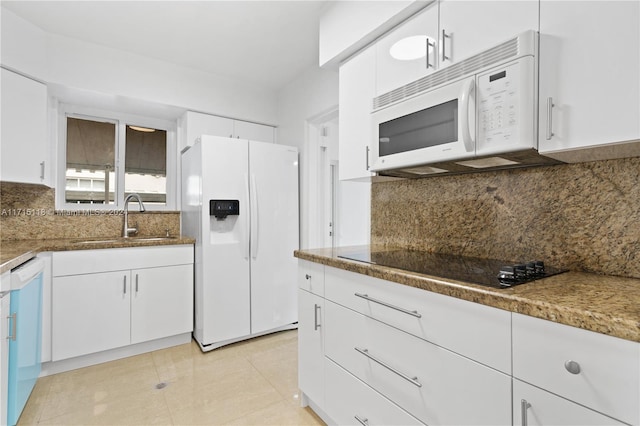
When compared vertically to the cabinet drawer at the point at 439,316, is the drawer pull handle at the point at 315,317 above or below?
below

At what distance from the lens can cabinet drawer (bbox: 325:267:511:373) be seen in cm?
92

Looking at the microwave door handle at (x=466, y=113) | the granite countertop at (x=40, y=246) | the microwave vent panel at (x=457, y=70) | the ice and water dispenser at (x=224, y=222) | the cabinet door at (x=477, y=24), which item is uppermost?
the cabinet door at (x=477, y=24)

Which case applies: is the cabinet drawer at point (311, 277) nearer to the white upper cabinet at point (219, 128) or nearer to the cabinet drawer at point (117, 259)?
the cabinet drawer at point (117, 259)

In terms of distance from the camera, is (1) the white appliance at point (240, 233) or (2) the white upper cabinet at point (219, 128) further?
(2) the white upper cabinet at point (219, 128)

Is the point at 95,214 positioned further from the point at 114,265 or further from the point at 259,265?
the point at 259,265

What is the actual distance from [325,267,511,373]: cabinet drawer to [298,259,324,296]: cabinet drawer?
219 millimetres

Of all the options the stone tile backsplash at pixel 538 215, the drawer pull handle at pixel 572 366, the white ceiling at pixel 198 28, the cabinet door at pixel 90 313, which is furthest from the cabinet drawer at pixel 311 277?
the white ceiling at pixel 198 28

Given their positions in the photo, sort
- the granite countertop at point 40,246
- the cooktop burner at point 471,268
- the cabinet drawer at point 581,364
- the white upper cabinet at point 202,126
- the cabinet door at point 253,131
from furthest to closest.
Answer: the cabinet door at point 253,131 → the white upper cabinet at point 202,126 → the granite countertop at point 40,246 → the cooktop burner at point 471,268 → the cabinet drawer at point 581,364

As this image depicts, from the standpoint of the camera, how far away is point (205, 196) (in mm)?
2656

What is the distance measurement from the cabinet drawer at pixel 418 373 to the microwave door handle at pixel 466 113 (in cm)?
79

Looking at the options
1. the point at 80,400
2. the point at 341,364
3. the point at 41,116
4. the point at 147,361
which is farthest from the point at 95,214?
A: the point at 341,364

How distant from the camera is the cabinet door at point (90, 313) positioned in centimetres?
233

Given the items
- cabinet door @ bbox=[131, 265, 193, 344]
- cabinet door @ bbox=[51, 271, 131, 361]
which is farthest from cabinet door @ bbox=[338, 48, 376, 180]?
cabinet door @ bbox=[51, 271, 131, 361]

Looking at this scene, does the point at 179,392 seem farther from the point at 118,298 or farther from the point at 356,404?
the point at 356,404
